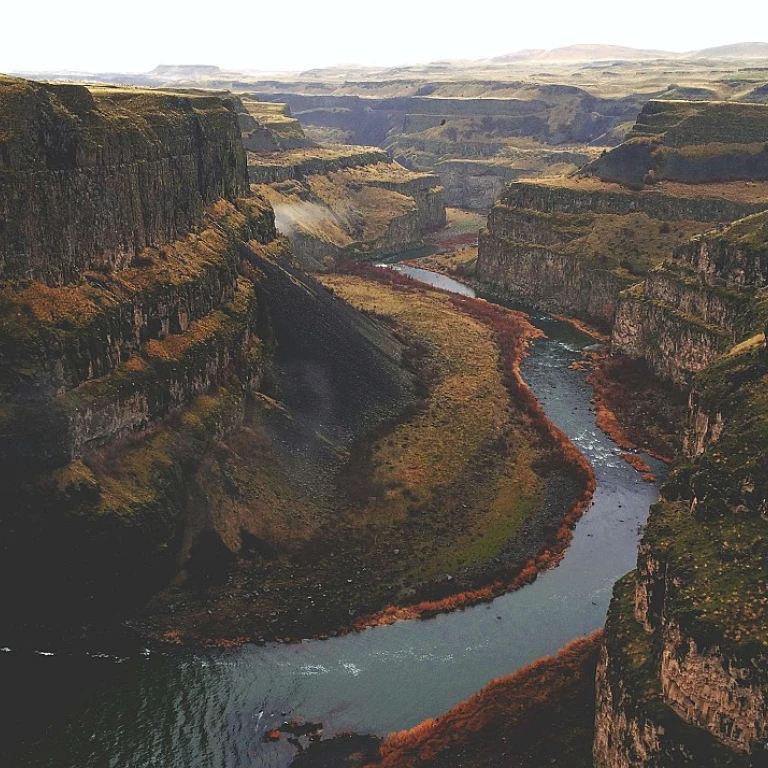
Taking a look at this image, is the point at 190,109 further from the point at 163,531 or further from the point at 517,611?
the point at 517,611

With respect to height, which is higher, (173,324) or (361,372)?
(173,324)

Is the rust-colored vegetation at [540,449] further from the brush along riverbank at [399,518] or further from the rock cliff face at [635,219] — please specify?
the rock cliff face at [635,219]

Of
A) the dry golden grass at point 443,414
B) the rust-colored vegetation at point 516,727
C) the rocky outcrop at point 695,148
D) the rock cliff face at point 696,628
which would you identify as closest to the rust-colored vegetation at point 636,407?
the dry golden grass at point 443,414

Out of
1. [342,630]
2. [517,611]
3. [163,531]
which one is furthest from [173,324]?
[517,611]

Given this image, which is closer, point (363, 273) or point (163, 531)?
point (163, 531)

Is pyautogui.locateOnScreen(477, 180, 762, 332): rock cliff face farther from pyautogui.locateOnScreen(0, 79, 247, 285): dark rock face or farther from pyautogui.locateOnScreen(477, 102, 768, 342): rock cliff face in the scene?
pyautogui.locateOnScreen(0, 79, 247, 285): dark rock face

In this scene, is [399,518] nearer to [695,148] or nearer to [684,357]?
[684,357]
